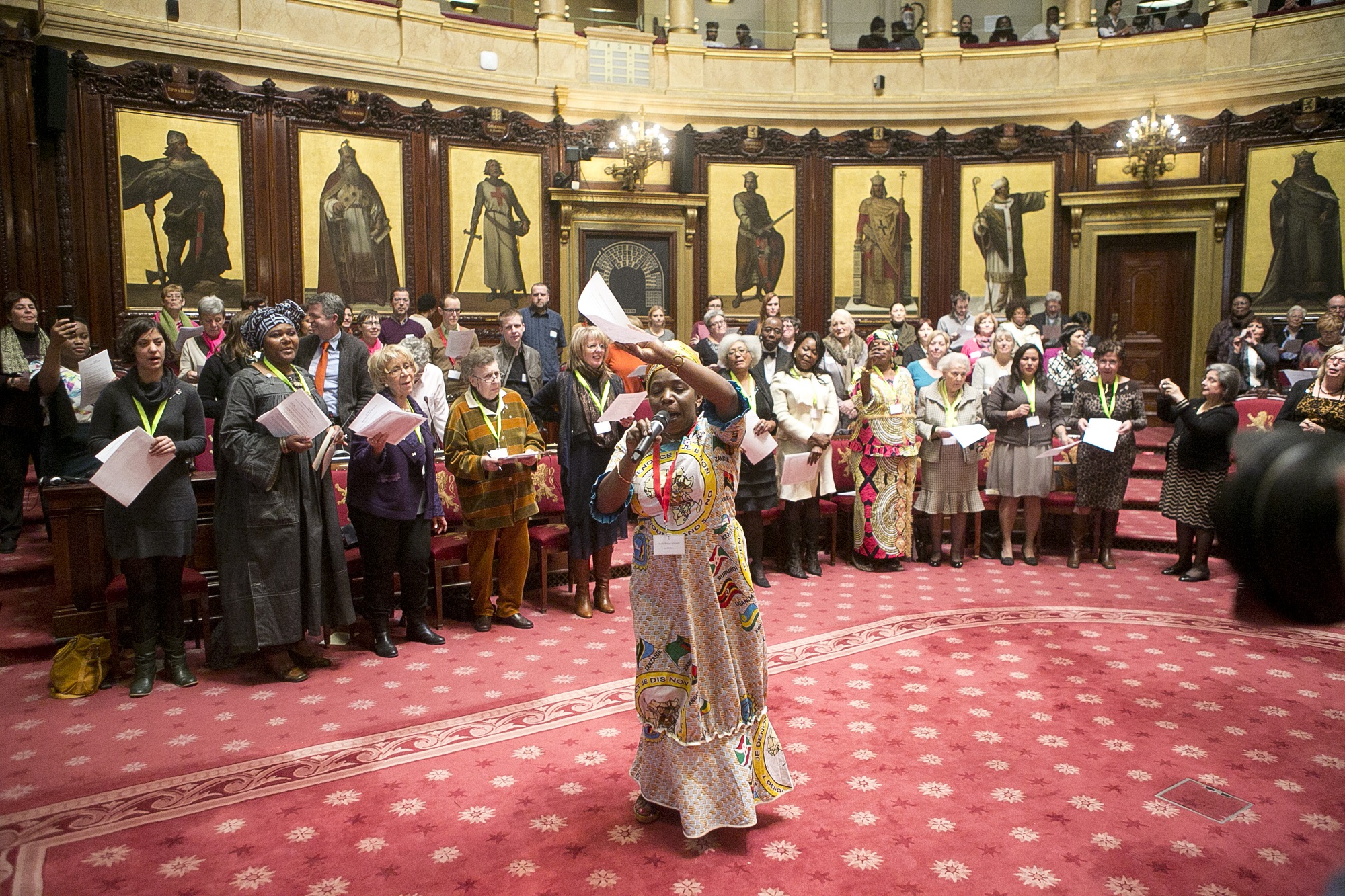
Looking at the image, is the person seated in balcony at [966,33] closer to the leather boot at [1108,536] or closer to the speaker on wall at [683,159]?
the speaker on wall at [683,159]

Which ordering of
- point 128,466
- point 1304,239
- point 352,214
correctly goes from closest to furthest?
point 128,466 → point 352,214 → point 1304,239

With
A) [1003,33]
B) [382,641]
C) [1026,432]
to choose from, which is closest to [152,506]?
[382,641]

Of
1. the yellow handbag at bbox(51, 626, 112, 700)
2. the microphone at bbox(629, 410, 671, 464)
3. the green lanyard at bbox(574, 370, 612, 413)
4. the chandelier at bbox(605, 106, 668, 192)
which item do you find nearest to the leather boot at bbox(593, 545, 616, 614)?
the green lanyard at bbox(574, 370, 612, 413)

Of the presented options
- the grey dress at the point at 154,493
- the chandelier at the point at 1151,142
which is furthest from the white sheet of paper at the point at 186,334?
the chandelier at the point at 1151,142

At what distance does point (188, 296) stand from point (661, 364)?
9.08 m

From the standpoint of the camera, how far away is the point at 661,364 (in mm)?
2936

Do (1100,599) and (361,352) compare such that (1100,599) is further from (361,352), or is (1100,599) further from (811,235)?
(811,235)

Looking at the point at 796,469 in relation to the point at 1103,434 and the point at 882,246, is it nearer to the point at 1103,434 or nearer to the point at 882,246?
the point at 1103,434

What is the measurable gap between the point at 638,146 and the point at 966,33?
5.58 meters

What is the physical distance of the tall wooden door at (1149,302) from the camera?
12883 mm

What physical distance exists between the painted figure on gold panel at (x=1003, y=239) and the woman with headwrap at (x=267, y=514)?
10654mm

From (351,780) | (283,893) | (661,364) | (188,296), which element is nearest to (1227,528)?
(661,364)

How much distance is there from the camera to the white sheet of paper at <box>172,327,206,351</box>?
725 cm

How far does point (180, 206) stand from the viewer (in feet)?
33.2
